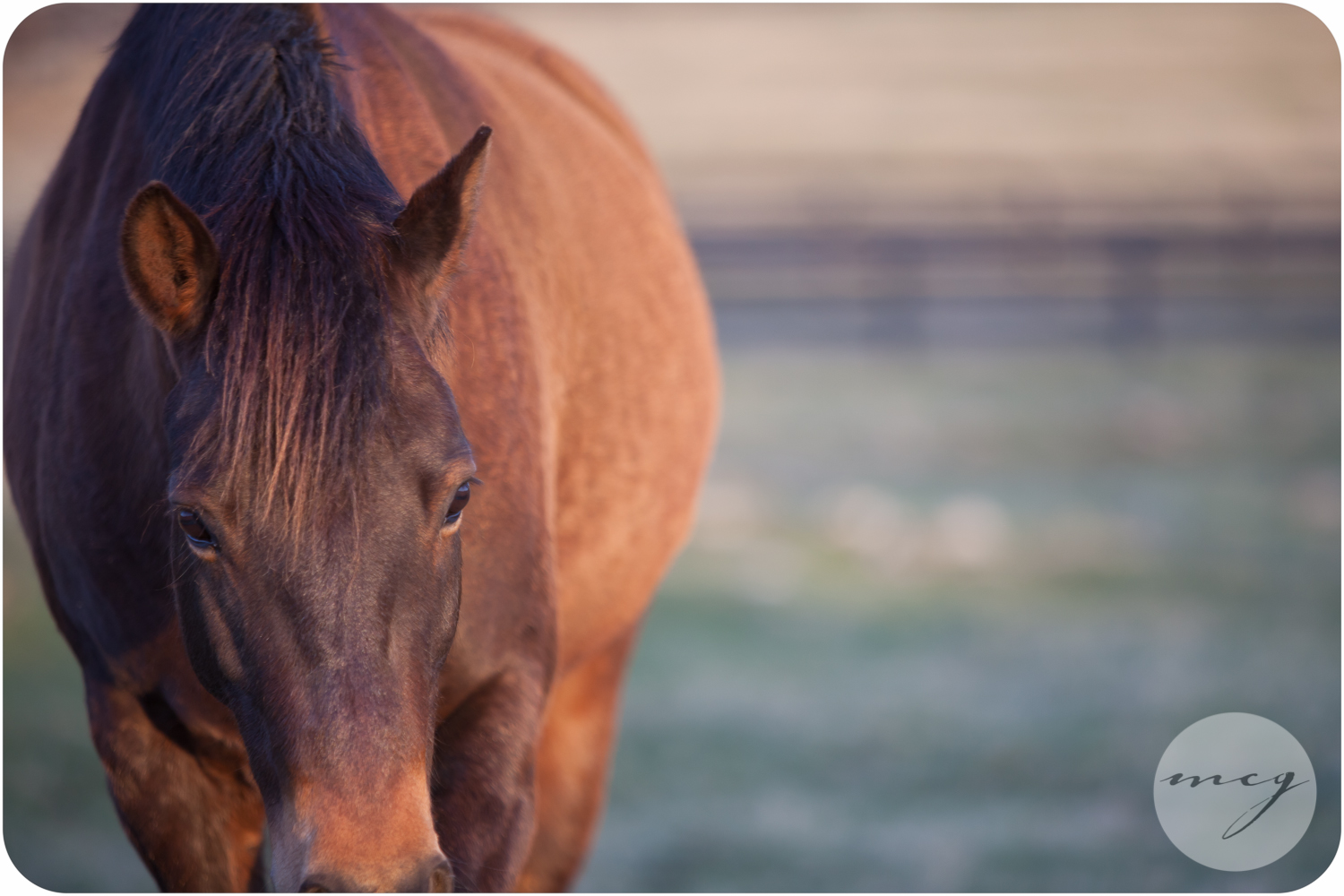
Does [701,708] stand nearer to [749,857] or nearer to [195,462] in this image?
[749,857]

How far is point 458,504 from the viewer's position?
149 centimetres

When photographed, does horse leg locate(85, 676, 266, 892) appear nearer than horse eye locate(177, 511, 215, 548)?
No

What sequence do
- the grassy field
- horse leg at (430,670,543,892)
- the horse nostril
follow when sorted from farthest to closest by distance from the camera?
1. the grassy field
2. horse leg at (430,670,543,892)
3. the horse nostril

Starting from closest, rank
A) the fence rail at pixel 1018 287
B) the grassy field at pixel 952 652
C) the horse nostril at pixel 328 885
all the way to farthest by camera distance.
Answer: the horse nostril at pixel 328 885
the grassy field at pixel 952 652
the fence rail at pixel 1018 287

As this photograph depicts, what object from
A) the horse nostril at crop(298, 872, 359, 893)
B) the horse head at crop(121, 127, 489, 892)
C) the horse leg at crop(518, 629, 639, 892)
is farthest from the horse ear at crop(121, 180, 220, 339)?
the horse leg at crop(518, 629, 639, 892)

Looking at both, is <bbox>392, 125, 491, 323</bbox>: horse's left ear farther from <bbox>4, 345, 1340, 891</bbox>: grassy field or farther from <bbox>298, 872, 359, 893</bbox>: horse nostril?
<bbox>4, 345, 1340, 891</bbox>: grassy field

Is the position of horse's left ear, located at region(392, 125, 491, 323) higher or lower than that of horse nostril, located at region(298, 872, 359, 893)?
higher

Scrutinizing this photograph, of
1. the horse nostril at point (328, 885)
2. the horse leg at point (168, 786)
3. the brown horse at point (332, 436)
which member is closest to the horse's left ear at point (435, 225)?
the brown horse at point (332, 436)

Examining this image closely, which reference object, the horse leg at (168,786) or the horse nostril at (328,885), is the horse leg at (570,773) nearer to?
the horse leg at (168,786)

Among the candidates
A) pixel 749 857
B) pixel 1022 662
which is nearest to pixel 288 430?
pixel 749 857

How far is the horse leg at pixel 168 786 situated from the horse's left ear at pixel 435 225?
2.82 feet

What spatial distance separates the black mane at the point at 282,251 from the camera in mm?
1380

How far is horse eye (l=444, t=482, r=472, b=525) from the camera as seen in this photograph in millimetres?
1478

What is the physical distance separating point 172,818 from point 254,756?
631 millimetres
